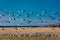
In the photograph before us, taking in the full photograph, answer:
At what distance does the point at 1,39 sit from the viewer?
4634 centimetres

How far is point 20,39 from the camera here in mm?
47031

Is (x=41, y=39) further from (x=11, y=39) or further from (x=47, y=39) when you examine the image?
(x=11, y=39)

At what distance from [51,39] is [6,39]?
725 cm

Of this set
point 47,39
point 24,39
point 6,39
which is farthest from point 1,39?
point 47,39

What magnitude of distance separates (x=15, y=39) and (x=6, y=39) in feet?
4.77

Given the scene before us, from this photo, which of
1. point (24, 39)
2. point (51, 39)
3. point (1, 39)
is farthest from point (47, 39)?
point (1, 39)

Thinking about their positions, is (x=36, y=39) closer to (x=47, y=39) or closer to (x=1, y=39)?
(x=47, y=39)

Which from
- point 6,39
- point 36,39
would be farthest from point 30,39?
point 6,39

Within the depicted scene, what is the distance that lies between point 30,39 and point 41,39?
1.80m

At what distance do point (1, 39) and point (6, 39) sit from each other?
2.64 ft

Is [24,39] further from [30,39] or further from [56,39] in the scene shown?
[56,39]

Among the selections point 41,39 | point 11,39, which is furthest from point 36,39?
point 11,39

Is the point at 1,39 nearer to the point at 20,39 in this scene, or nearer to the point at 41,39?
the point at 20,39

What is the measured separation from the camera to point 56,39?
153ft
